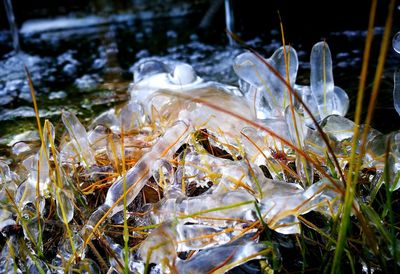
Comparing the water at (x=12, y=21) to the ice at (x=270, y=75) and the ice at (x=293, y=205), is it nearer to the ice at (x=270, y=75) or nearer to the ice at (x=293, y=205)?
the ice at (x=270, y=75)

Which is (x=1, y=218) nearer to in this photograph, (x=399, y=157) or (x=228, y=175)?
(x=228, y=175)

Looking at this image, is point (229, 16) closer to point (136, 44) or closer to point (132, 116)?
point (136, 44)

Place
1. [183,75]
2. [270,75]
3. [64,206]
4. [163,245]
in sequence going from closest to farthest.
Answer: [163,245]
[64,206]
[270,75]
[183,75]

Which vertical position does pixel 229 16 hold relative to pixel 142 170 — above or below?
below

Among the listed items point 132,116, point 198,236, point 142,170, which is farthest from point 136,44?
point 198,236

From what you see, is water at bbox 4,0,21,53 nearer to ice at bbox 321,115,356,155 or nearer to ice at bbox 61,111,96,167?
ice at bbox 61,111,96,167

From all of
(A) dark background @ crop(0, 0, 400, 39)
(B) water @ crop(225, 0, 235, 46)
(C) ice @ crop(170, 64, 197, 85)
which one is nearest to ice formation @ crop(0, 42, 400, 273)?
(C) ice @ crop(170, 64, 197, 85)

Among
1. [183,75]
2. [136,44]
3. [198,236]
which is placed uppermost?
[198,236]
